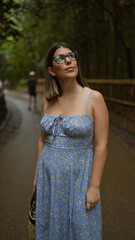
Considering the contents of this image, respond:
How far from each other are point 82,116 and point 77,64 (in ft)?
1.22

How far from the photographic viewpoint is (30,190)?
15.2 ft

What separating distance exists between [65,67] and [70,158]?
572 mm

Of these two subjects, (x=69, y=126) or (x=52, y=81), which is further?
(x=52, y=81)

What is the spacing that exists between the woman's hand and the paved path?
4.26ft

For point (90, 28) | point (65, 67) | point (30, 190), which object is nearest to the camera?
point (65, 67)

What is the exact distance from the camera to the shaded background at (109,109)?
3.83 metres

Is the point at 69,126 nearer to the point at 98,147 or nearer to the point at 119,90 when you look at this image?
the point at 98,147

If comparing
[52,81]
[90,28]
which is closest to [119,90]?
[90,28]

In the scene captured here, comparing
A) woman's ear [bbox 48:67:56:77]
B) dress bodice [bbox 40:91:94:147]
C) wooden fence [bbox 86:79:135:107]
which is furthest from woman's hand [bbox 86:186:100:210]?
wooden fence [bbox 86:79:135:107]

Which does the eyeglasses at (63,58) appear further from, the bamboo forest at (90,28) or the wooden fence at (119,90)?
the wooden fence at (119,90)

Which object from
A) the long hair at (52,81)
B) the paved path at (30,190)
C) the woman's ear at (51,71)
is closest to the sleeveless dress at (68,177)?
the long hair at (52,81)

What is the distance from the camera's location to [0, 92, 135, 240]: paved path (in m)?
3.43

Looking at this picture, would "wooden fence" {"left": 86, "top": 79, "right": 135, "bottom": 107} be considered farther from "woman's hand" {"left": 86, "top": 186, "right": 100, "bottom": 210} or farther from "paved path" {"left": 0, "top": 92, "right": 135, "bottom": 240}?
"woman's hand" {"left": 86, "top": 186, "right": 100, "bottom": 210}

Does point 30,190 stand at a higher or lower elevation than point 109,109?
higher
